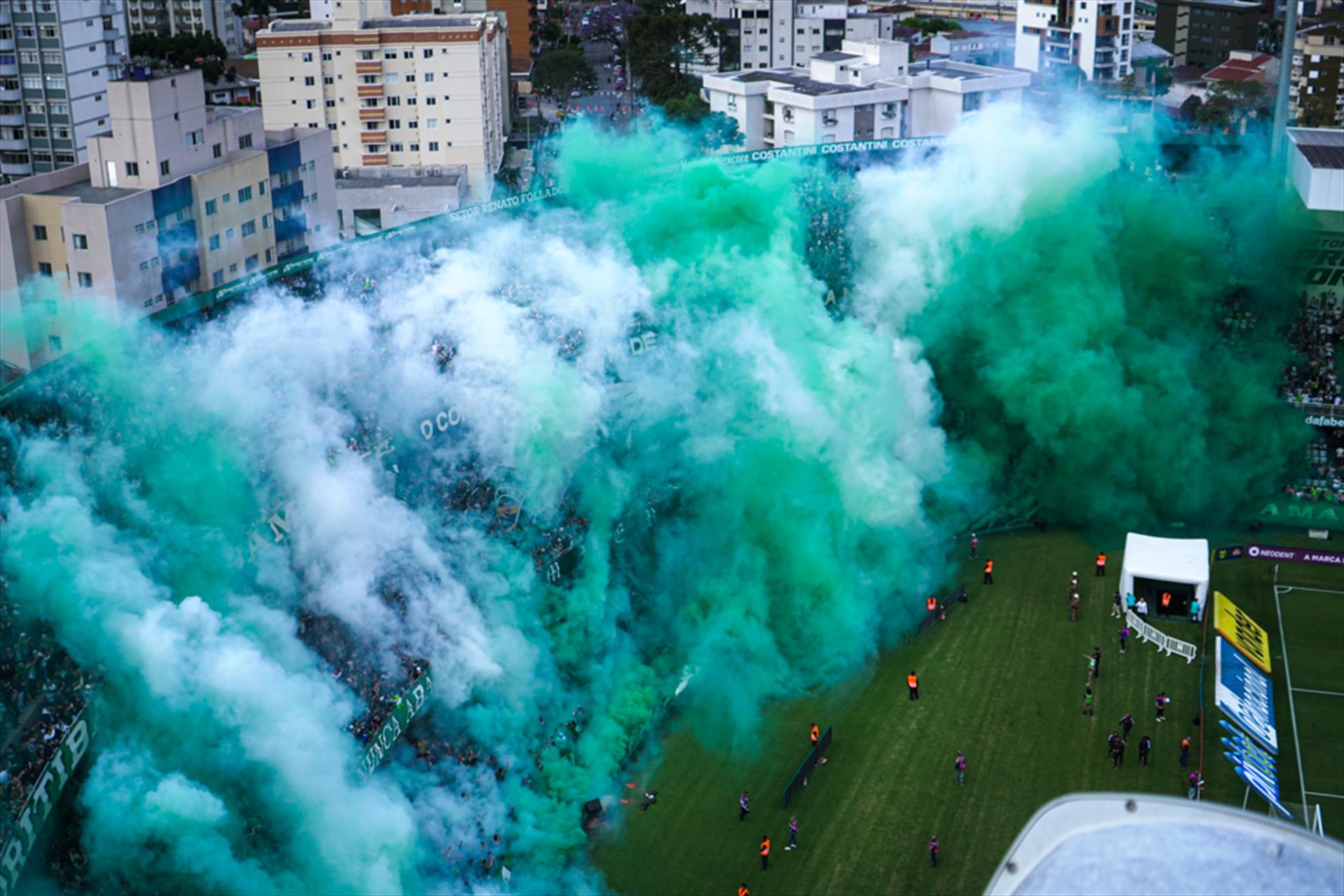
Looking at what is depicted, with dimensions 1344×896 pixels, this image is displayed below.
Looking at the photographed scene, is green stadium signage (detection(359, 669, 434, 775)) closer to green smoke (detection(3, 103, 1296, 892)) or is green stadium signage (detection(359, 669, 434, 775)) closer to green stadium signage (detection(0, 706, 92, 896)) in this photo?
green smoke (detection(3, 103, 1296, 892))

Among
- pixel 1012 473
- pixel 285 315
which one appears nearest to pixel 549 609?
pixel 285 315

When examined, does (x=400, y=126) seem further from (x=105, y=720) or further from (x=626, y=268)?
(x=105, y=720)

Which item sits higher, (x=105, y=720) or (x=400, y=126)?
(x=400, y=126)

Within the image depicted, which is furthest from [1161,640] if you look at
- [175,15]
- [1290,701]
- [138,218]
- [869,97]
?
[175,15]

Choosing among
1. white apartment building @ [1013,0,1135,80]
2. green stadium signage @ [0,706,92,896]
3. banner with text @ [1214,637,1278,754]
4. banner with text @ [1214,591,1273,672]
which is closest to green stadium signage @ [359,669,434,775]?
green stadium signage @ [0,706,92,896]

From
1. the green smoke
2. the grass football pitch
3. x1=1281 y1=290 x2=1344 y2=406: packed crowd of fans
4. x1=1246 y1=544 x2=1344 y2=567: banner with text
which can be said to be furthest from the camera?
x1=1281 y1=290 x2=1344 y2=406: packed crowd of fans

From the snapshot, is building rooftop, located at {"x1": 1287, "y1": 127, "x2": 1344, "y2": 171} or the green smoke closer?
the green smoke

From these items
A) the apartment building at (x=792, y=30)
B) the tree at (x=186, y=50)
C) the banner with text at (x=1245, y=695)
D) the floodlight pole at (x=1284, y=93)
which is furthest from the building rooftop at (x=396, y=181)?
the banner with text at (x=1245, y=695)

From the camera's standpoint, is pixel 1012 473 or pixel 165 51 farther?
pixel 165 51
